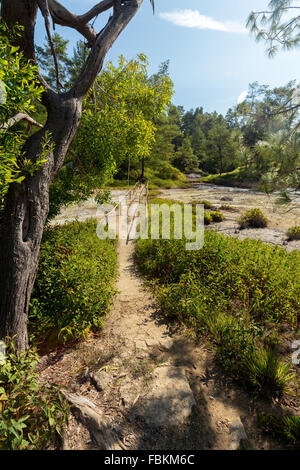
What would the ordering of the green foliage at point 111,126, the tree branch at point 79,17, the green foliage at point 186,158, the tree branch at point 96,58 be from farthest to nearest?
the green foliage at point 186,158 → the green foliage at point 111,126 → the tree branch at point 79,17 → the tree branch at point 96,58

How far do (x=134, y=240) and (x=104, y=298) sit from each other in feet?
16.3

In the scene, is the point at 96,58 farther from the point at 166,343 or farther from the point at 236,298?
the point at 236,298

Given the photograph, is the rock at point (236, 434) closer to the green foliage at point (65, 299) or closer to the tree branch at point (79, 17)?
the green foliage at point (65, 299)

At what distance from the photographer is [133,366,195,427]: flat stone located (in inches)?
81.9

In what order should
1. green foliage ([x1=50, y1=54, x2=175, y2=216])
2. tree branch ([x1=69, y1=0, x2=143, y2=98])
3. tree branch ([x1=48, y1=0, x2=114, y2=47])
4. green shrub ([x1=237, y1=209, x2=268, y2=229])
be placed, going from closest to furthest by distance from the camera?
tree branch ([x1=69, y1=0, x2=143, y2=98]) → tree branch ([x1=48, y1=0, x2=114, y2=47]) → green foliage ([x1=50, y1=54, x2=175, y2=216]) → green shrub ([x1=237, y1=209, x2=268, y2=229])

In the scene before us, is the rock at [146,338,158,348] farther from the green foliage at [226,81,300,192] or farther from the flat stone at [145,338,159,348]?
the green foliage at [226,81,300,192]

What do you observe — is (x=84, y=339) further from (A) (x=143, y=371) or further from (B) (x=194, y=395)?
(B) (x=194, y=395)

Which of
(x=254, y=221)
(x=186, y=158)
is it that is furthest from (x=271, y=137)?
(x=186, y=158)

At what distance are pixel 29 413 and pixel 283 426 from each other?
2.47m

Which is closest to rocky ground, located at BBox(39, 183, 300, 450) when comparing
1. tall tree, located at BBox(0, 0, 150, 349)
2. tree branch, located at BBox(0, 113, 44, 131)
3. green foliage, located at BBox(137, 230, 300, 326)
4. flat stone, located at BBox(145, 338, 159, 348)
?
flat stone, located at BBox(145, 338, 159, 348)

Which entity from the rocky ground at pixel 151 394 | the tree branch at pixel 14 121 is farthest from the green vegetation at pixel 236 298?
the tree branch at pixel 14 121

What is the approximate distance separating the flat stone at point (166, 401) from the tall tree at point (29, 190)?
5.59ft

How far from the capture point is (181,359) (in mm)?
2881

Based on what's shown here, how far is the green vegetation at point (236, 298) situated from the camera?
2508 millimetres
